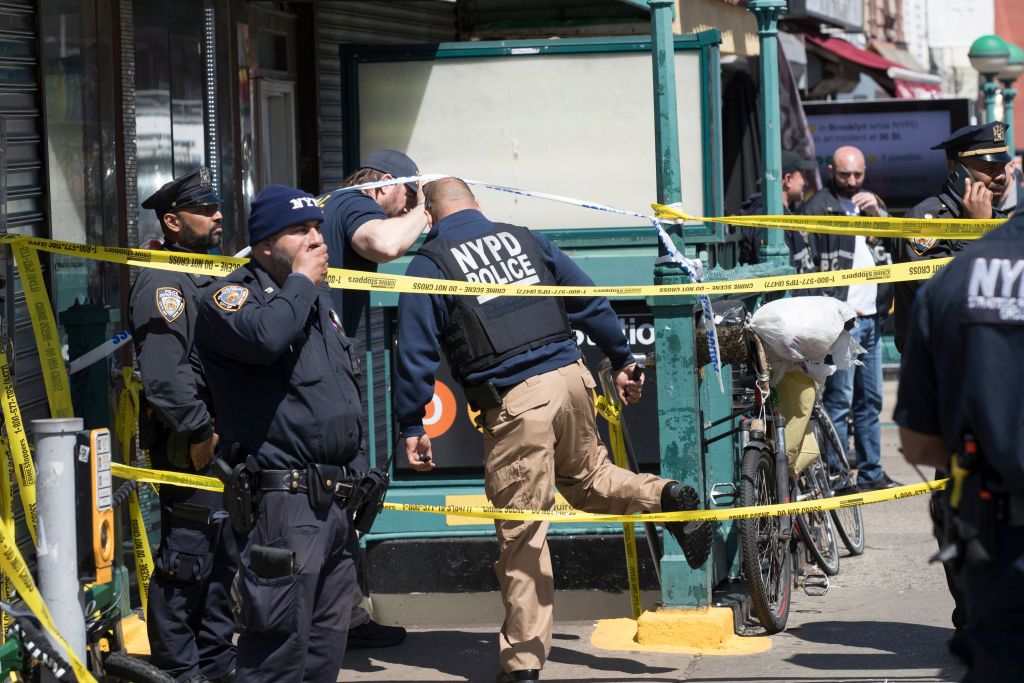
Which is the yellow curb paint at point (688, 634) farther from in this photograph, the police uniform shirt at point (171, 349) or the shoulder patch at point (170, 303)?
the shoulder patch at point (170, 303)

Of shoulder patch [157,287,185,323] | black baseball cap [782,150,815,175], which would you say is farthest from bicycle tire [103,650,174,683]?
black baseball cap [782,150,815,175]

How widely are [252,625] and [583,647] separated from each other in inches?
90.9

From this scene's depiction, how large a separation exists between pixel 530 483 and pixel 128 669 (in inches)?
61.9

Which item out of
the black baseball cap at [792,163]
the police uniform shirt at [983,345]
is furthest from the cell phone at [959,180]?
the black baseball cap at [792,163]

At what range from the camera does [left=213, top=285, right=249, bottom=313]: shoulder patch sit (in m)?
4.81

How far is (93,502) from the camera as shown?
15.9 feet

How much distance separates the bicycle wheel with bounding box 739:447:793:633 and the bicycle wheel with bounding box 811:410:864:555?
1335 mm

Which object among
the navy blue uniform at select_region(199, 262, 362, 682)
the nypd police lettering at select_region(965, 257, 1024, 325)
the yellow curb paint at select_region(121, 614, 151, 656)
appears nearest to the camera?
the nypd police lettering at select_region(965, 257, 1024, 325)

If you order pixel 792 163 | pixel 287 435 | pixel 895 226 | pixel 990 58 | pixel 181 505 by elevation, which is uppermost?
pixel 990 58

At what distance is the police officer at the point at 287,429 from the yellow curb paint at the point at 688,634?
192 cm

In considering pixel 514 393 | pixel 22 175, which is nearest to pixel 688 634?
pixel 514 393

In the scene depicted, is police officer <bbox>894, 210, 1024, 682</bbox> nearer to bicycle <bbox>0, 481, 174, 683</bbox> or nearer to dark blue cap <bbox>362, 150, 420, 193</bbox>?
bicycle <bbox>0, 481, 174, 683</bbox>

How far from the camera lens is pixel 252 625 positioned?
477 centimetres

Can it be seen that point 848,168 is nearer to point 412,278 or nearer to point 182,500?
point 412,278
